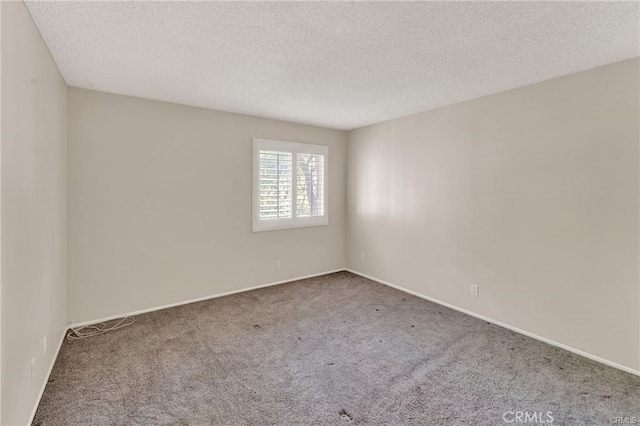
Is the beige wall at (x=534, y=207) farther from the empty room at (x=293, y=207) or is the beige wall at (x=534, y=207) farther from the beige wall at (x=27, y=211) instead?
the beige wall at (x=27, y=211)

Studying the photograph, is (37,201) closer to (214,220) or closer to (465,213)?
(214,220)

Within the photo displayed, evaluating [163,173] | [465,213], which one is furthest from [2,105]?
[465,213]

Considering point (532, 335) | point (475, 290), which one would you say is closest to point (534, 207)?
point (475, 290)

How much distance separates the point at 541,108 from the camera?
281 cm

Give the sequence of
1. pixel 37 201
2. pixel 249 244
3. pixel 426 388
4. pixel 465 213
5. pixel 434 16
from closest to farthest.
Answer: pixel 434 16, pixel 37 201, pixel 426 388, pixel 465 213, pixel 249 244

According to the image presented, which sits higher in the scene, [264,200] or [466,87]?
[466,87]

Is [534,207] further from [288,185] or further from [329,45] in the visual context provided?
[288,185]

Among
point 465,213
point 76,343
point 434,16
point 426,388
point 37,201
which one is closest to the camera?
point 434,16

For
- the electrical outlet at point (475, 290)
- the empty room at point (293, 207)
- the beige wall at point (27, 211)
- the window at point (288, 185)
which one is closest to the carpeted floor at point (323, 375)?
the empty room at point (293, 207)

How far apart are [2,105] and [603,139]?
3951 mm

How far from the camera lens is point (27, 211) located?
5.81 feet

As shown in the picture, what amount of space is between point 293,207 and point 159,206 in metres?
1.83

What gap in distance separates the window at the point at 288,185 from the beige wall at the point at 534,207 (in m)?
1.17

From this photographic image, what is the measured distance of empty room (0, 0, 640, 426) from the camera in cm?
183
